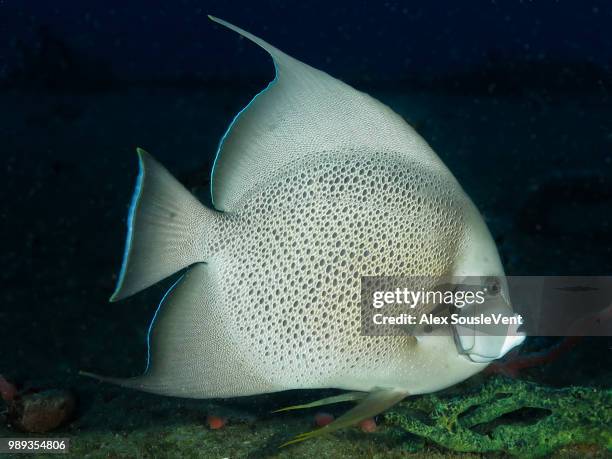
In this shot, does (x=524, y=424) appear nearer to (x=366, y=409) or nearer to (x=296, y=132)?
(x=366, y=409)

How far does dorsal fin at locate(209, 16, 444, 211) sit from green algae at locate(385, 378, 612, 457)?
93 centimetres

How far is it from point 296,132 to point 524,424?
1.31 meters

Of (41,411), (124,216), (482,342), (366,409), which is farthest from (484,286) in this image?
(124,216)

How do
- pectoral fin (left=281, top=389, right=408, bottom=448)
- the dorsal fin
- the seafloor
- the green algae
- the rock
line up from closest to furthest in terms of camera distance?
pectoral fin (left=281, top=389, right=408, bottom=448)
the dorsal fin
the green algae
the seafloor
the rock

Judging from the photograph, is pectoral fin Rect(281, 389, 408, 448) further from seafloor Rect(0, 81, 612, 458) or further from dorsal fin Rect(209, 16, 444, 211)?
seafloor Rect(0, 81, 612, 458)

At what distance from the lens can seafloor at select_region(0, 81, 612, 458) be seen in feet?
6.81

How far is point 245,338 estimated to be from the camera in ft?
3.70

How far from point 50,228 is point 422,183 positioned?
5.86 m

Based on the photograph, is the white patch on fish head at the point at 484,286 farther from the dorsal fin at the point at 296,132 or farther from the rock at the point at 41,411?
the rock at the point at 41,411

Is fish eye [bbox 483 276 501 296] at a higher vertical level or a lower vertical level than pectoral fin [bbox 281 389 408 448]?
higher

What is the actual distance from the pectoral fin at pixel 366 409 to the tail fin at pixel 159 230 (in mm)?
498

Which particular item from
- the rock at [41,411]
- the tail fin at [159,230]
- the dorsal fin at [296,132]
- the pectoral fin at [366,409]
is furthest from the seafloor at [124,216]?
the dorsal fin at [296,132]

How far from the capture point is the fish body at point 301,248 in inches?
43.6

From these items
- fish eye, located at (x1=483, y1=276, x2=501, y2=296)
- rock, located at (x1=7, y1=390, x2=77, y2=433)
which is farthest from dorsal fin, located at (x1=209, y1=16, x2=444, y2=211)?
rock, located at (x1=7, y1=390, x2=77, y2=433)
